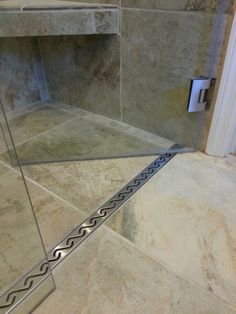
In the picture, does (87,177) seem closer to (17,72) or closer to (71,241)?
(71,241)

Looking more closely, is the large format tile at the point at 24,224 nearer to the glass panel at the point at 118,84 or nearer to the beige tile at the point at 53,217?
the beige tile at the point at 53,217

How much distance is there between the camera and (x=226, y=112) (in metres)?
0.91

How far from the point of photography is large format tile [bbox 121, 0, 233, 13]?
2.51 feet

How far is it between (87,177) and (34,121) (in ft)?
1.75

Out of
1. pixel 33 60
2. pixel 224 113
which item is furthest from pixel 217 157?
pixel 33 60

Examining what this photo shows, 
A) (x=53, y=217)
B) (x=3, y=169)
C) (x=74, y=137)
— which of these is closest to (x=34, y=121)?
(x=74, y=137)

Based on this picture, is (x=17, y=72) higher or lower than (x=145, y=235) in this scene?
Answer: higher

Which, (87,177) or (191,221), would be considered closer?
(191,221)

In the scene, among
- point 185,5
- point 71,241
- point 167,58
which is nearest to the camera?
point 71,241

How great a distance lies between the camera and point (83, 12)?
88cm

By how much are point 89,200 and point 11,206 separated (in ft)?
0.76

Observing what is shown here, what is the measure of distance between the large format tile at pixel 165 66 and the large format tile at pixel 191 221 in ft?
0.66

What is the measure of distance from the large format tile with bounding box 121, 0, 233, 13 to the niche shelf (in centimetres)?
12

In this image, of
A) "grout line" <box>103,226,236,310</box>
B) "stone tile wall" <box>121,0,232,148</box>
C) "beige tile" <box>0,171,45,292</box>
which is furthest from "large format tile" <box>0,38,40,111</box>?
"grout line" <box>103,226,236,310</box>
